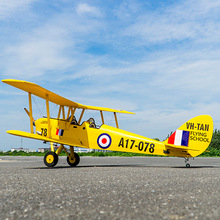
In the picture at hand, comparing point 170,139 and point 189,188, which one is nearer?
point 189,188

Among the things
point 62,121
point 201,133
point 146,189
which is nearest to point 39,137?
point 62,121

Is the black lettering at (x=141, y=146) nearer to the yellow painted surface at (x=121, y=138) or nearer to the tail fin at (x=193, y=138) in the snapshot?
the yellow painted surface at (x=121, y=138)

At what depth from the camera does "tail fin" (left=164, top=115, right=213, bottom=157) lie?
14180mm

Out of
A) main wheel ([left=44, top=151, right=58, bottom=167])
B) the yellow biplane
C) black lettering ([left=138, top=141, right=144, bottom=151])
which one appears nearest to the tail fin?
the yellow biplane

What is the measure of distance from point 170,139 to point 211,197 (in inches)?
350

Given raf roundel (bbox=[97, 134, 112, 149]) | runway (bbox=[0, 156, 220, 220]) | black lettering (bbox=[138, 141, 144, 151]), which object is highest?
raf roundel (bbox=[97, 134, 112, 149])

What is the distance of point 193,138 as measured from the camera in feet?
46.9

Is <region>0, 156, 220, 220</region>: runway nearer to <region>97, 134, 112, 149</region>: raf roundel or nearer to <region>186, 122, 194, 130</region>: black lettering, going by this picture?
<region>186, 122, 194, 130</region>: black lettering

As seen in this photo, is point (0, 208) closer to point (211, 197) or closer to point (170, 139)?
point (211, 197)

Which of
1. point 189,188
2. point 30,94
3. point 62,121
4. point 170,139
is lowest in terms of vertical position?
point 189,188

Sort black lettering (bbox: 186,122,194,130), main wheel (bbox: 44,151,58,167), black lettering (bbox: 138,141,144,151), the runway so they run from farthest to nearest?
1. main wheel (bbox: 44,151,58,167)
2. black lettering (bbox: 138,141,144,151)
3. black lettering (bbox: 186,122,194,130)
4. the runway

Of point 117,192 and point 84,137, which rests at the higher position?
point 84,137

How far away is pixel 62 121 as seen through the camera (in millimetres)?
16188

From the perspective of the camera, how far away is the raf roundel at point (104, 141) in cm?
1516
